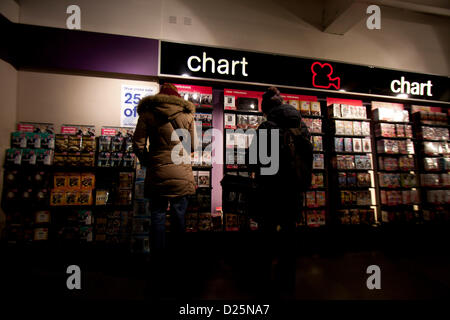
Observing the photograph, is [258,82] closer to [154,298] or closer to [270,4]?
[270,4]

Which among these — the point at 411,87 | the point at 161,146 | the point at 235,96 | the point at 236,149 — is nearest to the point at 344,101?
the point at 411,87

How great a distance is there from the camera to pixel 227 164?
3.27 meters

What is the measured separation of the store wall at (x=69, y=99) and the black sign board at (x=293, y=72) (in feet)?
2.64

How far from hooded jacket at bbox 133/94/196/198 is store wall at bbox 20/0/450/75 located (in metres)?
2.06

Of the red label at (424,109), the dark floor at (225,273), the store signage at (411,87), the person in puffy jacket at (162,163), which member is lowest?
the dark floor at (225,273)

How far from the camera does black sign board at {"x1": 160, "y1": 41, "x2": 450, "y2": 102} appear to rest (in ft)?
10.4

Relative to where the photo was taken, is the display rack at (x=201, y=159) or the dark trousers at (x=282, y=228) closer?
the dark trousers at (x=282, y=228)

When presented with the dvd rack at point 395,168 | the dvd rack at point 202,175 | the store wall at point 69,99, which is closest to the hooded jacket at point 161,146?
the dvd rack at point 202,175

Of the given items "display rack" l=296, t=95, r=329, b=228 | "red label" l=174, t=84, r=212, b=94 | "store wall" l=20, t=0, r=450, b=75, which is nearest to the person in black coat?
"red label" l=174, t=84, r=212, b=94

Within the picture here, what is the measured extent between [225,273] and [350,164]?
117 inches

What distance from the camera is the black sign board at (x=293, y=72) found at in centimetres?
318

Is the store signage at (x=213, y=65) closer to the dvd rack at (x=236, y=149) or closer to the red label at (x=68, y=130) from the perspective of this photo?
the dvd rack at (x=236, y=149)

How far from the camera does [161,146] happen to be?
6.35 ft

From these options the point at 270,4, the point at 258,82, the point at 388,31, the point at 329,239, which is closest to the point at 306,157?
the point at 258,82
